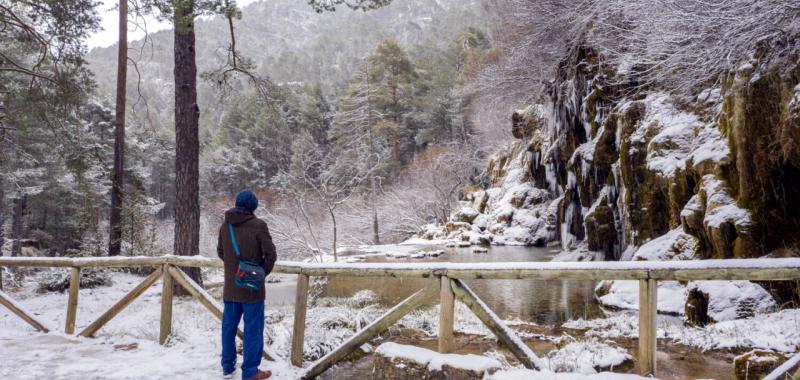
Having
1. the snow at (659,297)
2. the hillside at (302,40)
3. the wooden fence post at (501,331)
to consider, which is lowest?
the snow at (659,297)

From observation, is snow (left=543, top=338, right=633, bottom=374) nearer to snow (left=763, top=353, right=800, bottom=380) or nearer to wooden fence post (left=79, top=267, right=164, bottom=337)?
snow (left=763, top=353, right=800, bottom=380)

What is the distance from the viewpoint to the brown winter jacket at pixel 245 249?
3.95 m

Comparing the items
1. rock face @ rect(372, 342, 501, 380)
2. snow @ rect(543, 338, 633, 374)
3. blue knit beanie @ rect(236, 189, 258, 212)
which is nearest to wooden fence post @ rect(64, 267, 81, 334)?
blue knit beanie @ rect(236, 189, 258, 212)

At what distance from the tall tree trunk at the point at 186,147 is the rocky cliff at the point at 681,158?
8873mm

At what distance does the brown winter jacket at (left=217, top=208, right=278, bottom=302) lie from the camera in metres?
3.95

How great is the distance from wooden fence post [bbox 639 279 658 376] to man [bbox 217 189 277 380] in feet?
9.96

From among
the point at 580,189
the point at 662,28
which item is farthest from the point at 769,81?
the point at 580,189

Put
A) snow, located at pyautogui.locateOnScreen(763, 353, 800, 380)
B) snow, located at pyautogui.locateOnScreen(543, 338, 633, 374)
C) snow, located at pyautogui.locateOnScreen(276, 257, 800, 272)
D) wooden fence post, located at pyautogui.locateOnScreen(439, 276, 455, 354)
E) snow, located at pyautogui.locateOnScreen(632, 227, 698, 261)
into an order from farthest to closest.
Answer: snow, located at pyautogui.locateOnScreen(632, 227, 698, 261)
snow, located at pyautogui.locateOnScreen(543, 338, 633, 374)
wooden fence post, located at pyautogui.locateOnScreen(439, 276, 455, 354)
snow, located at pyautogui.locateOnScreen(276, 257, 800, 272)
snow, located at pyautogui.locateOnScreen(763, 353, 800, 380)

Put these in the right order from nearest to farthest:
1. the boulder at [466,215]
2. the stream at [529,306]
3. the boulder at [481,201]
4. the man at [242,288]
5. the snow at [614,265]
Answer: the snow at [614,265]
the man at [242,288]
the stream at [529,306]
the boulder at [466,215]
the boulder at [481,201]

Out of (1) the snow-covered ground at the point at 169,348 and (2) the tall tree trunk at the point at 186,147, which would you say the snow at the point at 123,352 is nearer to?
(1) the snow-covered ground at the point at 169,348

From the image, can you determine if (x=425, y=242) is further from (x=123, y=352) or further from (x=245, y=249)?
(x=245, y=249)

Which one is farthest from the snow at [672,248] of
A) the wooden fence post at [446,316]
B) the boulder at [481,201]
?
the boulder at [481,201]

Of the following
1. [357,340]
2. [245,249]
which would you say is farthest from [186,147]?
[357,340]

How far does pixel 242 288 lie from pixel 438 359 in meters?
1.79
